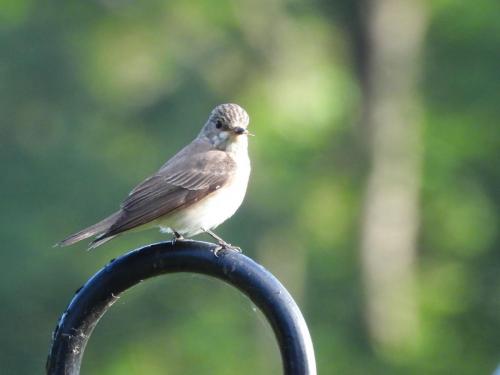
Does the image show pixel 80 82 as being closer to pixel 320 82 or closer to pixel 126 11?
pixel 126 11

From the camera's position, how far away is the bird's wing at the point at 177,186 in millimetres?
7648

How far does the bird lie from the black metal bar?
173 centimetres

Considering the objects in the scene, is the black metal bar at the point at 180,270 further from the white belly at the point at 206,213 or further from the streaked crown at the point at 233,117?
the streaked crown at the point at 233,117

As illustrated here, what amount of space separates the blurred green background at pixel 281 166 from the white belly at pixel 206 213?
13.3 m

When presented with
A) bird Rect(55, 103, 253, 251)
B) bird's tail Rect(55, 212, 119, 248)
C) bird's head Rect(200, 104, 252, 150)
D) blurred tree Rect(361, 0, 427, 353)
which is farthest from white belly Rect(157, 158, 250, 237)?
blurred tree Rect(361, 0, 427, 353)

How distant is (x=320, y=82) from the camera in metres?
24.6

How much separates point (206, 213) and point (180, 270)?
7.68ft

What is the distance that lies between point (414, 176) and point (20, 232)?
6.82m

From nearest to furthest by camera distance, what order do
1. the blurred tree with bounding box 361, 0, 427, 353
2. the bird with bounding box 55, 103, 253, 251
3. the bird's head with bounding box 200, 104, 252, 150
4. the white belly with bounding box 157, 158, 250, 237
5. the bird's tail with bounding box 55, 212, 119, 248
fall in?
1. the bird's tail with bounding box 55, 212, 119, 248
2. the bird with bounding box 55, 103, 253, 251
3. the white belly with bounding box 157, 158, 250, 237
4. the bird's head with bounding box 200, 104, 252, 150
5. the blurred tree with bounding box 361, 0, 427, 353

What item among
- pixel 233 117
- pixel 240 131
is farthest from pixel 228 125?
pixel 240 131

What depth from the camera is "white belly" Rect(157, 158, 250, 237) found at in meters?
7.74

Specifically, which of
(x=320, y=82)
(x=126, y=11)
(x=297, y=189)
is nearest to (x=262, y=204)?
(x=297, y=189)

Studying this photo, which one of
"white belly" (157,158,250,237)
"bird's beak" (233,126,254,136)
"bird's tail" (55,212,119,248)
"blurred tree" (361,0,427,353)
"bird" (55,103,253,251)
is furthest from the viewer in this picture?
"blurred tree" (361,0,427,353)

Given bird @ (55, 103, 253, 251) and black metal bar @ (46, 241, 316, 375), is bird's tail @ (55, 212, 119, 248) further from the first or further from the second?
black metal bar @ (46, 241, 316, 375)
